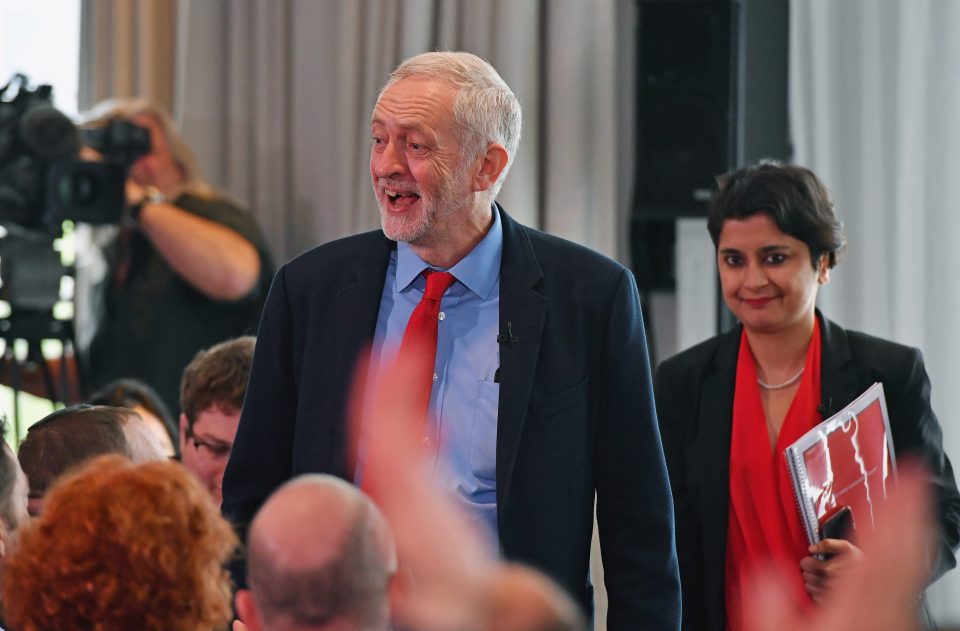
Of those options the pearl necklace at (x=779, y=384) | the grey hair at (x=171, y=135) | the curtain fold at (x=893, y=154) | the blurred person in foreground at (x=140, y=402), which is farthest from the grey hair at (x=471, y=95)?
the curtain fold at (x=893, y=154)

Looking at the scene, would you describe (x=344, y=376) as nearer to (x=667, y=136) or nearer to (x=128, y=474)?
(x=128, y=474)

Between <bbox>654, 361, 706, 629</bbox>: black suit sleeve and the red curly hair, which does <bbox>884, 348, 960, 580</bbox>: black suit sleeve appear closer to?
<bbox>654, 361, 706, 629</bbox>: black suit sleeve

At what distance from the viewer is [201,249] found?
368 centimetres

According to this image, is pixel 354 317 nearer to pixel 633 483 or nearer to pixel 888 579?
pixel 633 483

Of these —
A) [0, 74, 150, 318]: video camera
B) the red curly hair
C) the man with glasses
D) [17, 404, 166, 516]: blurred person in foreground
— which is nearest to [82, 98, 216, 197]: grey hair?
[0, 74, 150, 318]: video camera

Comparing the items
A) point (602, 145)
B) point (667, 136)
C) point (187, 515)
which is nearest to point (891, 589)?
point (187, 515)

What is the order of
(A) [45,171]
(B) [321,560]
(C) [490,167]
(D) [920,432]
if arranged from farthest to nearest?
1. (A) [45,171]
2. (D) [920,432]
3. (C) [490,167]
4. (B) [321,560]

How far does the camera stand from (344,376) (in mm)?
1791

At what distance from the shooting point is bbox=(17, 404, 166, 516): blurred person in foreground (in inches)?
78.4

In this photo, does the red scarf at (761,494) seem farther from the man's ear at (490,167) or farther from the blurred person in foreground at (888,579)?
the blurred person in foreground at (888,579)

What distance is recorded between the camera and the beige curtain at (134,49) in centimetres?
458

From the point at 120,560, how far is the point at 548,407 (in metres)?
0.74

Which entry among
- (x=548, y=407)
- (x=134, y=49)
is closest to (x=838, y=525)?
(x=548, y=407)

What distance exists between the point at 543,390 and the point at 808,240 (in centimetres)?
71
